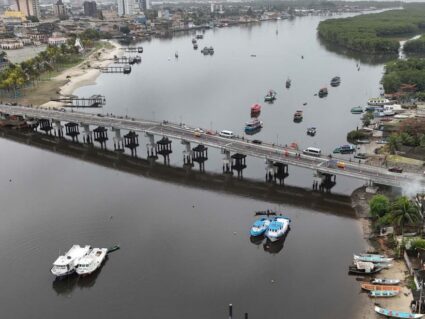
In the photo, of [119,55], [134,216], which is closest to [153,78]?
[119,55]

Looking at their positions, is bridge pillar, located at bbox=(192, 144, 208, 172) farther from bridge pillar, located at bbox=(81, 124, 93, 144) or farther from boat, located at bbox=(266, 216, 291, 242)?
boat, located at bbox=(266, 216, 291, 242)

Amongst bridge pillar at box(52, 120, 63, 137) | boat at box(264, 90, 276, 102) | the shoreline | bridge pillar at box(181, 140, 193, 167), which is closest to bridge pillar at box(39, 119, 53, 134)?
bridge pillar at box(52, 120, 63, 137)

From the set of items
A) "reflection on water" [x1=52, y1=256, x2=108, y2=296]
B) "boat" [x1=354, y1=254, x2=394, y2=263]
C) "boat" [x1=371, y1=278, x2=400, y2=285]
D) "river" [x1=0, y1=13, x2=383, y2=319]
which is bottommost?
"reflection on water" [x1=52, y1=256, x2=108, y2=296]

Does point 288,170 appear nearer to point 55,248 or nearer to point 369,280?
point 369,280

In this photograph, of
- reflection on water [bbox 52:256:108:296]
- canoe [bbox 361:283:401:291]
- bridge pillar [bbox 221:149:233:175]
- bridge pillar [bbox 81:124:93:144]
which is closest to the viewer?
canoe [bbox 361:283:401:291]

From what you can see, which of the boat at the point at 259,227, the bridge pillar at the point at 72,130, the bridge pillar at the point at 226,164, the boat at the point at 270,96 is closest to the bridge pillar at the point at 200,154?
the bridge pillar at the point at 226,164

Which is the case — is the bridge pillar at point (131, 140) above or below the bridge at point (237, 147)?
below

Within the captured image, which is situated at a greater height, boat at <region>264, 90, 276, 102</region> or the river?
boat at <region>264, 90, 276, 102</region>

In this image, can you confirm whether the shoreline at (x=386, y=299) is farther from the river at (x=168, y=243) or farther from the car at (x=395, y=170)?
the car at (x=395, y=170)
